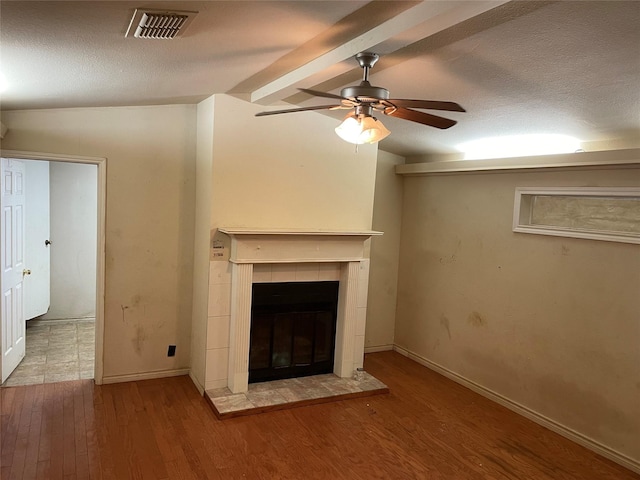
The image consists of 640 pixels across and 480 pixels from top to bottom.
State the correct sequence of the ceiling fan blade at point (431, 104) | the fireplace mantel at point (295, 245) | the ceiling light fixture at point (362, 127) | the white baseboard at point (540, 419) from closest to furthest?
the ceiling fan blade at point (431, 104) < the ceiling light fixture at point (362, 127) < the white baseboard at point (540, 419) < the fireplace mantel at point (295, 245)

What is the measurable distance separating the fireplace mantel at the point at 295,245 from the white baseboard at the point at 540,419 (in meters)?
1.52

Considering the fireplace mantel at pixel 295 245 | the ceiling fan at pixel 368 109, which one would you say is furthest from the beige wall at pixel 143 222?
the ceiling fan at pixel 368 109

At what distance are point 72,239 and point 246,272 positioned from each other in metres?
3.24

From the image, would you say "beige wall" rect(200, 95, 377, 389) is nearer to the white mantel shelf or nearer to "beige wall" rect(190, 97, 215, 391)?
"beige wall" rect(190, 97, 215, 391)

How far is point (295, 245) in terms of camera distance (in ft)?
13.9

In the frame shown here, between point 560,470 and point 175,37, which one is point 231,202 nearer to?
point 175,37

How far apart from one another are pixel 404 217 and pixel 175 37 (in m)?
3.74

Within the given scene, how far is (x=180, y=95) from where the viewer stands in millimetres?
3883

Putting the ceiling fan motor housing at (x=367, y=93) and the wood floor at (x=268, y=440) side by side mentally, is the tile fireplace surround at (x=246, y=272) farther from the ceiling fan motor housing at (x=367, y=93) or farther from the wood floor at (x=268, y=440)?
the ceiling fan motor housing at (x=367, y=93)

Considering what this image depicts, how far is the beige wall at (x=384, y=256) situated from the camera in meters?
5.43

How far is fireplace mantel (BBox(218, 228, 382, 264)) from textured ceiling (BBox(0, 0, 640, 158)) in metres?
1.11

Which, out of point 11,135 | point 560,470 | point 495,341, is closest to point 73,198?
point 11,135

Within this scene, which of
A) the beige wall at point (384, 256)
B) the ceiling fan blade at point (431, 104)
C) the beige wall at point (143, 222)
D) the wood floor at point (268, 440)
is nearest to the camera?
the ceiling fan blade at point (431, 104)

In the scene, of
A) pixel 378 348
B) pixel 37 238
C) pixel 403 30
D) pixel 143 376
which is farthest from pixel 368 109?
pixel 37 238
